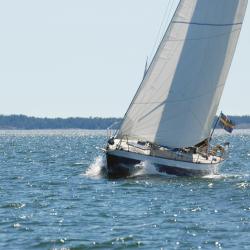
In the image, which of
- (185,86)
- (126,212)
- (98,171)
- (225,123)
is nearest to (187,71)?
(185,86)

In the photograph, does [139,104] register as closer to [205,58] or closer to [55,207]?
[205,58]

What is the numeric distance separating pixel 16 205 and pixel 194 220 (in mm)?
6782

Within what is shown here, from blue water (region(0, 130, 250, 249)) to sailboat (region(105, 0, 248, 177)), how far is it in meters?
1.54

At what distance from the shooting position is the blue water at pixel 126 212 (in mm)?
24672

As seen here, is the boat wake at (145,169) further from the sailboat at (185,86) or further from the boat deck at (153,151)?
the boat deck at (153,151)

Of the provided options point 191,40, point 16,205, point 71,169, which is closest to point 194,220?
point 16,205

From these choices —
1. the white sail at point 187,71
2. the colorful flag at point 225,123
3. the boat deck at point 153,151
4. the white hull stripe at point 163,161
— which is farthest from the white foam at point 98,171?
the colorful flag at point 225,123

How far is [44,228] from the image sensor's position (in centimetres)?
2658

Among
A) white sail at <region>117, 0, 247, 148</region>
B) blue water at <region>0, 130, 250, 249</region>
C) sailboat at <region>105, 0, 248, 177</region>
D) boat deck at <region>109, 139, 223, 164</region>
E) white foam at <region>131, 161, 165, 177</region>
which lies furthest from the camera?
white sail at <region>117, 0, 247, 148</region>

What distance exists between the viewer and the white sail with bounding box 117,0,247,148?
4303 cm

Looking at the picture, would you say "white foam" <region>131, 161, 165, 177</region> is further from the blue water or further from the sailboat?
the sailboat

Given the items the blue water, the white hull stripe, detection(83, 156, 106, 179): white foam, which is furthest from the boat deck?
detection(83, 156, 106, 179): white foam

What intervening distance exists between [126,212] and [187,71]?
48.8 ft

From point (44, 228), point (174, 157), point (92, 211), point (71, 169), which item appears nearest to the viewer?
point (44, 228)
